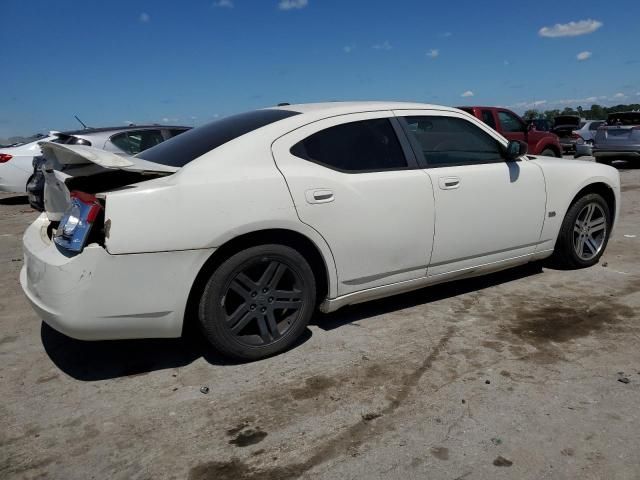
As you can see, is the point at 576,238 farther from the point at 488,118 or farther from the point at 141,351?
the point at 488,118

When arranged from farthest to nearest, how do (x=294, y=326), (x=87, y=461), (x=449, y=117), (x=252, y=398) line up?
(x=449, y=117)
(x=294, y=326)
(x=252, y=398)
(x=87, y=461)

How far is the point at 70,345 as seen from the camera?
3561mm

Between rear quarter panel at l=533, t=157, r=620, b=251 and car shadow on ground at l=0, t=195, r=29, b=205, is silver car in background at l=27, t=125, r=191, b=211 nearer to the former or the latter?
car shadow on ground at l=0, t=195, r=29, b=205

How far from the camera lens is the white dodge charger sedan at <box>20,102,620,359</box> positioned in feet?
9.18

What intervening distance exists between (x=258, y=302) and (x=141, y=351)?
0.92 meters

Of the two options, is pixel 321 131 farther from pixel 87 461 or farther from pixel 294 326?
pixel 87 461

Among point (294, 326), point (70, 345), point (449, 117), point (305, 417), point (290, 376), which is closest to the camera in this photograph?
point (305, 417)

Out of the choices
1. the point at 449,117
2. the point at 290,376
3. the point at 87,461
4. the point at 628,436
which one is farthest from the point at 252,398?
the point at 449,117

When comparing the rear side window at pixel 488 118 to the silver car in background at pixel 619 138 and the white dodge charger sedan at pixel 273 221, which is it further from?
the white dodge charger sedan at pixel 273 221

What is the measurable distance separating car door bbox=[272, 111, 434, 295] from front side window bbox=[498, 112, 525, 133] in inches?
359

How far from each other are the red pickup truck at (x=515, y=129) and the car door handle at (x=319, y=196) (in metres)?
8.93

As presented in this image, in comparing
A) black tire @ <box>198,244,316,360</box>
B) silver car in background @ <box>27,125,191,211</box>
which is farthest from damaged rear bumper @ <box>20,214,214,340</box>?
silver car in background @ <box>27,125,191,211</box>

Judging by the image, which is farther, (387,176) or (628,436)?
(387,176)

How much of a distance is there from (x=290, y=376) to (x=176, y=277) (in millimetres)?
861
